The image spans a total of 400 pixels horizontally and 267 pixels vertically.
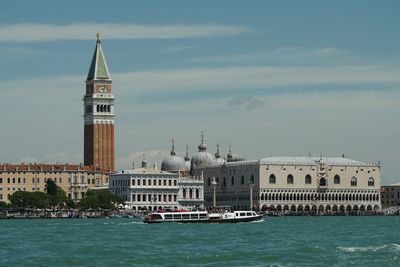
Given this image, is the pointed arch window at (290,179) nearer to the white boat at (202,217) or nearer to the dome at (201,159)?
the dome at (201,159)

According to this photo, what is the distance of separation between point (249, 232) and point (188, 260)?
2832 centimetres

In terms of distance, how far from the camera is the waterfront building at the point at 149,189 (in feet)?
526

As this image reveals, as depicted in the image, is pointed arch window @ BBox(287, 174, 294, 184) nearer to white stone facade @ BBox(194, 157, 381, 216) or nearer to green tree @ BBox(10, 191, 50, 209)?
white stone facade @ BBox(194, 157, 381, 216)

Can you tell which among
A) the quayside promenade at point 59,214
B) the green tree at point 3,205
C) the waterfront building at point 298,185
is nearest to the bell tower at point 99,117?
the waterfront building at point 298,185

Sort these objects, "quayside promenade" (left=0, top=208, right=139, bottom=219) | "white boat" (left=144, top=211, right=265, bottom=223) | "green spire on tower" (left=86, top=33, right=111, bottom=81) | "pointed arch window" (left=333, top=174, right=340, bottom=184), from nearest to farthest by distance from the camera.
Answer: "white boat" (left=144, top=211, right=265, bottom=223) < "quayside promenade" (left=0, top=208, right=139, bottom=219) < "pointed arch window" (left=333, top=174, right=340, bottom=184) < "green spire on tower" (left=86, top=33, right=111, bottom=81)

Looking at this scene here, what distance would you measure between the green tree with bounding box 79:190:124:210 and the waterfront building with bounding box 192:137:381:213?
16581mm

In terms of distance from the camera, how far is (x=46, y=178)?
536 ft

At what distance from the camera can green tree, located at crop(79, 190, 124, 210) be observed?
5822 inches

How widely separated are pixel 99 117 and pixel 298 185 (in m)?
29.6

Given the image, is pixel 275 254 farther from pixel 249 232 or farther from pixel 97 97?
pixel 97 97

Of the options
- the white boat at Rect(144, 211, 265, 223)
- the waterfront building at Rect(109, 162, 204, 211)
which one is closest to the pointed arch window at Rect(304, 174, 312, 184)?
the waterfront building at Rect(109, 162, 204, 211)

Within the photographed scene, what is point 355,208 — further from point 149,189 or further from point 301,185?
point 149,189

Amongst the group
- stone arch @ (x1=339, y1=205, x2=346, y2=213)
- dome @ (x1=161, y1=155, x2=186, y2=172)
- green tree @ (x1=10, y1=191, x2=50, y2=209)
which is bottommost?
stone arch @ (x1=339, y1=205, x2=346, y2=213)

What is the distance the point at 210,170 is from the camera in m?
180
